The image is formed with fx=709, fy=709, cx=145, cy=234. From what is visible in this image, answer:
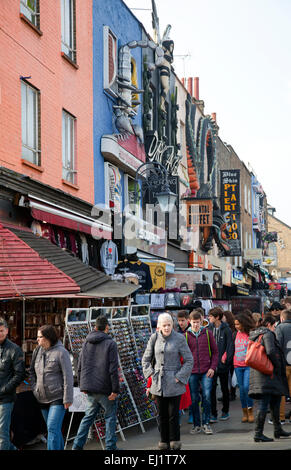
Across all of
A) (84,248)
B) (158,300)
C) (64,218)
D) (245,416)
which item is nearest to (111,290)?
(245,416)

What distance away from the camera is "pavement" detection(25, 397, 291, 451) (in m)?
9.46

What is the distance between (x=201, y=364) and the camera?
11.1 meters

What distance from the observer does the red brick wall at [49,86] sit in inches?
541

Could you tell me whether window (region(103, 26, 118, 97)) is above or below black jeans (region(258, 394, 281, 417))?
above

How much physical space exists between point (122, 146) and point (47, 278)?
9.55 metres

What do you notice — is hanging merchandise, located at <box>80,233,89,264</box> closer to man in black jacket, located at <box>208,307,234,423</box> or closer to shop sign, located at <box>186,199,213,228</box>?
man in black jacket, located at <box>208,307,234,423</box>

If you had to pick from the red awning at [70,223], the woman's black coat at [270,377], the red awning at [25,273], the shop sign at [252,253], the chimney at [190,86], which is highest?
the chimney at [190,86]

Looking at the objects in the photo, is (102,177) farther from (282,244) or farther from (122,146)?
(282,244)

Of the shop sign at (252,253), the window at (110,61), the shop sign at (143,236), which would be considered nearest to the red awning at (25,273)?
the shop sign at (143,236)

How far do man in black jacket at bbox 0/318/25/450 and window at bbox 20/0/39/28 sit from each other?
347 inches

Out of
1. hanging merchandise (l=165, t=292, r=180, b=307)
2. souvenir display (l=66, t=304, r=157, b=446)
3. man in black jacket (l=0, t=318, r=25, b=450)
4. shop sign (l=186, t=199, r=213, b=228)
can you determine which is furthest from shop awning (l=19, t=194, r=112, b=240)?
shop sign (l=186, t=199, r=213, b=228)

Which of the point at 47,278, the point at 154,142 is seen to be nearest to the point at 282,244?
the point at 154,142

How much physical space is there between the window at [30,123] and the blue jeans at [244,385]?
6.20 meters

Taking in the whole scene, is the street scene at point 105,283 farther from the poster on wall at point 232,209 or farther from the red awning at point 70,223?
the poster on wall at point 232,209
